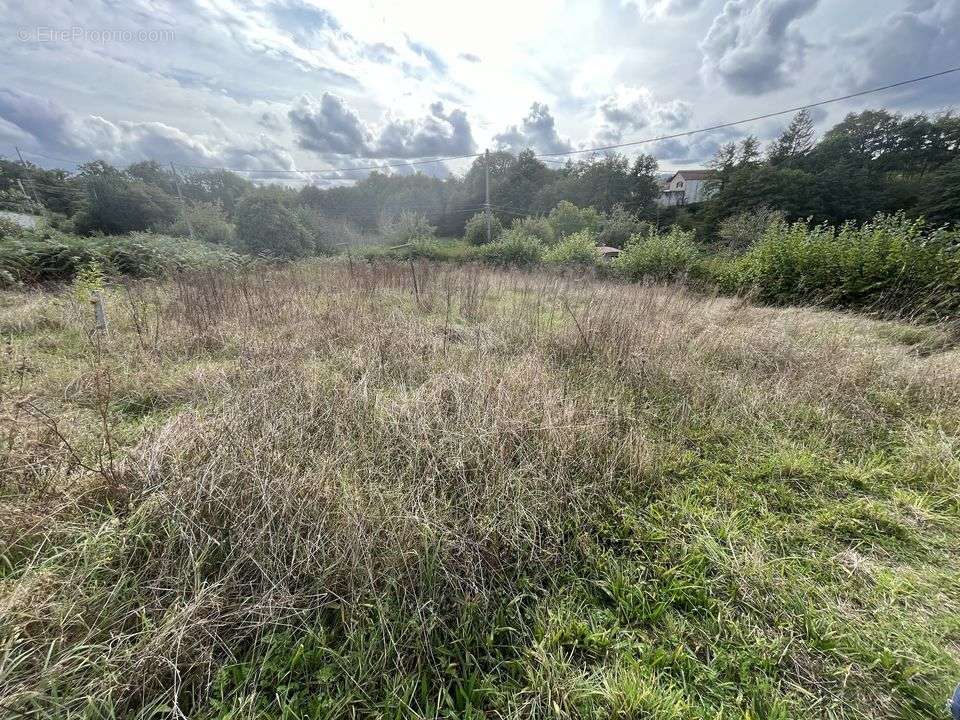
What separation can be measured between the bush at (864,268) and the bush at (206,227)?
2208cm

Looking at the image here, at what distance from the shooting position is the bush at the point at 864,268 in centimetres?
514

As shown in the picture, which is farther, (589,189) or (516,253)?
(589,189)

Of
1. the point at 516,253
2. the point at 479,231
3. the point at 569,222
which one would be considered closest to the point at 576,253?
the point at 516,253

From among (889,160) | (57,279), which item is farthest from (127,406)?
(889,160)

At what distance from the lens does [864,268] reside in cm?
594

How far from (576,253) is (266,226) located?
14806 mm

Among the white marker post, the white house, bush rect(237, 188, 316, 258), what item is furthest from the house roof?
the white marker post

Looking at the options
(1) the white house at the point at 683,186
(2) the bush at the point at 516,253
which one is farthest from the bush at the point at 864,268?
(1) the white house at the point at 683,186

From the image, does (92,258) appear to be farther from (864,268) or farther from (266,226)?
(864,268)

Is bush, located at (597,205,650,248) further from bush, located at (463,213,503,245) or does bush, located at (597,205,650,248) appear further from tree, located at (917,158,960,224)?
tree, located at (917,158,960,224)

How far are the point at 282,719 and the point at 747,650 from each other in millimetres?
1684

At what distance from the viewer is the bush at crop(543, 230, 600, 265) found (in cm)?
1280

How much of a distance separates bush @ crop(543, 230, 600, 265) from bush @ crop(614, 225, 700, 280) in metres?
1.77

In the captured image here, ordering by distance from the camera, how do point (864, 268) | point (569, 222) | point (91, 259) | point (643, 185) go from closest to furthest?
point (864, 268), point (91, 259), point (569, 222), point (643, 185)
